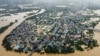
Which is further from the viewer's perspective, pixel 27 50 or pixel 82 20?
pixel 82 20

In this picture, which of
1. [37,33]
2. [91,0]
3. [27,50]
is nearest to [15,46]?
[27,50]

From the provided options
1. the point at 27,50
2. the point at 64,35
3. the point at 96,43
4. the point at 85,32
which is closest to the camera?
the point at 27,50

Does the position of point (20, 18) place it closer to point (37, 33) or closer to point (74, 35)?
point (37, 33)

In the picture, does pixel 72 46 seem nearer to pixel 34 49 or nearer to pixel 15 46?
pixel 34 49

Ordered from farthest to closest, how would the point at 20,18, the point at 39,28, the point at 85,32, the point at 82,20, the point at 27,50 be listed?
the point at 20,18
the point at 82,20
the point at 39,28
the point at 85,32
the point at 27,50

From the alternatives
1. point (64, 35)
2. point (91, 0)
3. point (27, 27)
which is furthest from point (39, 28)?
point (91, 0)

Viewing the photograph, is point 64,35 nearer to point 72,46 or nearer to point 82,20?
point 72,46

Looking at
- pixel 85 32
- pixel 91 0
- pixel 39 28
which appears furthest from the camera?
pixel 91 0

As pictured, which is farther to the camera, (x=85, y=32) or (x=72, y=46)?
(x=85, y=32)

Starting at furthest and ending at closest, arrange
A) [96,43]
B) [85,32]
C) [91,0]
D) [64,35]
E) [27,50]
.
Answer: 1. [91,0]
2. [85,32]
3. [64,35]
4. [96,43]
5. [27,50]
